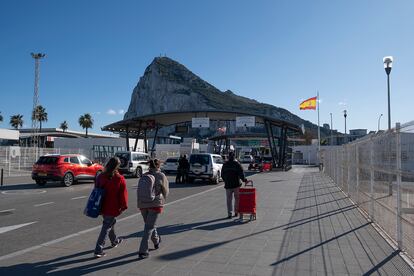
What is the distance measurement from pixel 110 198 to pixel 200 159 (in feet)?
54.5

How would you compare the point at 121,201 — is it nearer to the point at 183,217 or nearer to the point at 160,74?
the point at 183,217

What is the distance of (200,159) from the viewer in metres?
22.8

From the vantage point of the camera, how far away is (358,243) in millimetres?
7441

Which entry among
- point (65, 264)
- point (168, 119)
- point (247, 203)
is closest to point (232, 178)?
point (247, 203)

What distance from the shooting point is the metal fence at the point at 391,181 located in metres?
6.48

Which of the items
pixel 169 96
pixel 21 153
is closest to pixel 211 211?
pixel 21 153

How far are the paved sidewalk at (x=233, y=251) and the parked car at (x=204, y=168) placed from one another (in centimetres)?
1184

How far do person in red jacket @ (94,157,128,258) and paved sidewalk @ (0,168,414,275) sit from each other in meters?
0.35

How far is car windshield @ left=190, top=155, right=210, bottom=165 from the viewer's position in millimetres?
22656

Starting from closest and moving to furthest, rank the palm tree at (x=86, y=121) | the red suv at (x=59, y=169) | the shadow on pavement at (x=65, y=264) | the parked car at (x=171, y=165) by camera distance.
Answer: the shadow on pavement at (x=65, y=264)
the red suv at (x=59, y=169)
the parked car at (x=171, y=165)
the palm tree at (x=86, y=121)

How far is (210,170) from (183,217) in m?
12.1

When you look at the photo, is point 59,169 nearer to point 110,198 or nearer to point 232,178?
point 232,178

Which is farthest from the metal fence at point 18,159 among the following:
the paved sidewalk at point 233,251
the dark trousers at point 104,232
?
the dark trousers at point 104,232

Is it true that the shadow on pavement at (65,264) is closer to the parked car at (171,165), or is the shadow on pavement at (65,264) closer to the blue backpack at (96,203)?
the blue backpack at (96,203)
